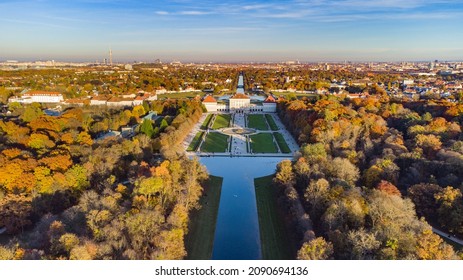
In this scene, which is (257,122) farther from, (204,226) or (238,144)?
(204,226)

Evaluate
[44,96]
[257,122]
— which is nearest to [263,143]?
[257,122]

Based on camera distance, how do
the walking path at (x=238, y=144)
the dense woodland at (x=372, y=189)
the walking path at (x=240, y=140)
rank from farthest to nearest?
the walking path at (x=238, y=144), the walking path at (x=240, y=140), the dense woodland at (x=372, y=189)

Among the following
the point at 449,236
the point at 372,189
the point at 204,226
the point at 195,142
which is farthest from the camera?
the point at 195,142

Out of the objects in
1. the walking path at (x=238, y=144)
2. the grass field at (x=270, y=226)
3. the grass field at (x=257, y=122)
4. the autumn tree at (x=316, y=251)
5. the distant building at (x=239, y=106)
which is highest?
the distant building at (x=239, y=106)

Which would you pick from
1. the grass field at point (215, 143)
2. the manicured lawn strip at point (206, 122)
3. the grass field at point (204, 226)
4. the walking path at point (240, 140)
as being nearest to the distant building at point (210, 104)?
the manicured lawn strip at point (206, 122)

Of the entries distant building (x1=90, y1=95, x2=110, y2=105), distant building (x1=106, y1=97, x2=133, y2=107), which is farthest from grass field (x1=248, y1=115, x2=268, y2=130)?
distant building (x1=90, y1=95, x2=110, y2=105)

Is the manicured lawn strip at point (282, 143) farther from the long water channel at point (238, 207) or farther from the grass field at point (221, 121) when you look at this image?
the grass field at point (221, 121)

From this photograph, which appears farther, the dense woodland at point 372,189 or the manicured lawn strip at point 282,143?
the manicured lawn strip at point 282,143
